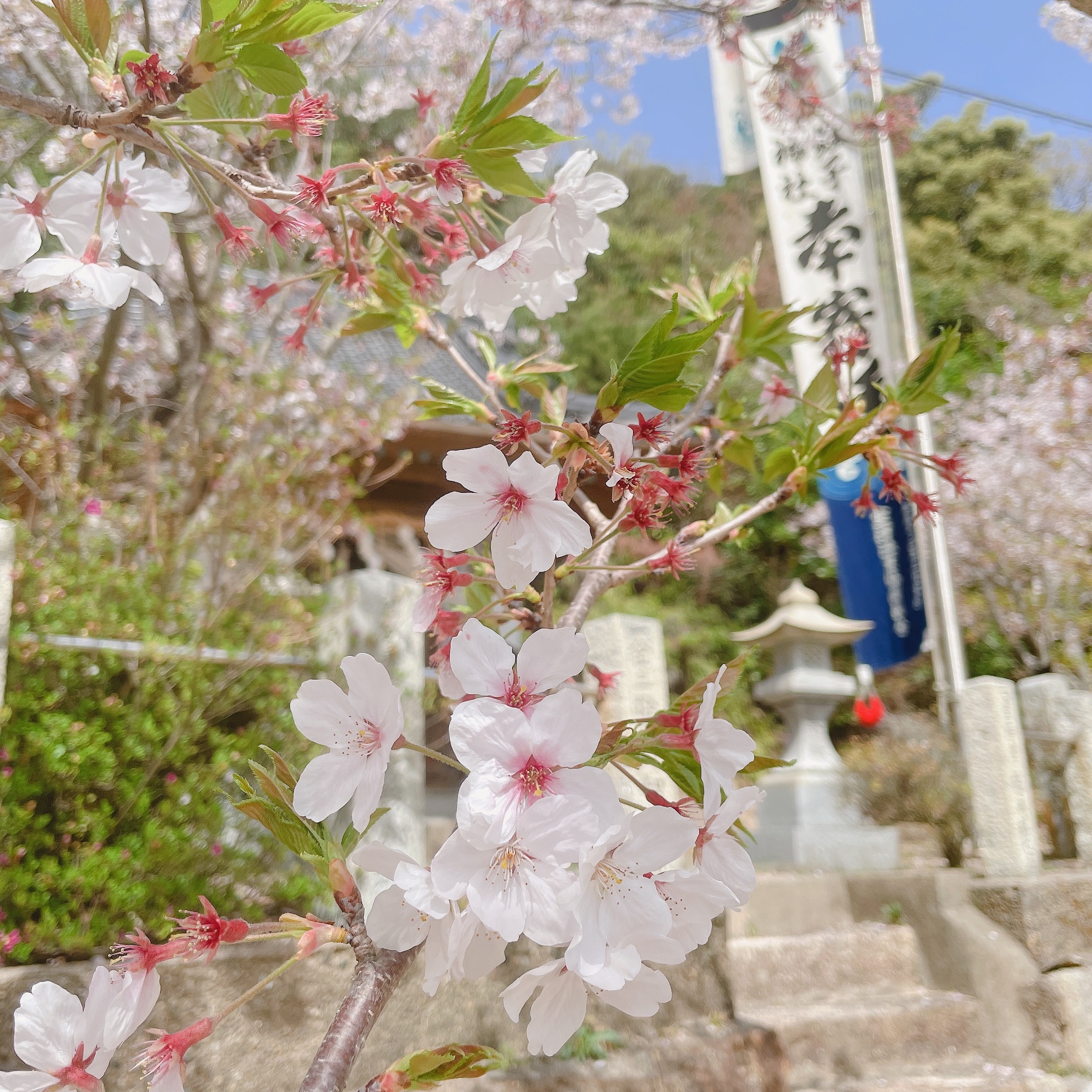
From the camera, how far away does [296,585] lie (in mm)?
3844

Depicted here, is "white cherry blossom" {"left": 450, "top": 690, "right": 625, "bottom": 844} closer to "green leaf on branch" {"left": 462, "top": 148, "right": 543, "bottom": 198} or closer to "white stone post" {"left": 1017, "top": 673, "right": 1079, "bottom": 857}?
"green leaf on branch" {"left": 462, "top": 148, "right": 543, "bottom": 198}

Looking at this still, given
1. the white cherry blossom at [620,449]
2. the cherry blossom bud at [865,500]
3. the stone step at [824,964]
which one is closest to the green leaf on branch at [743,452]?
the cherry blossom bud at [865,500]

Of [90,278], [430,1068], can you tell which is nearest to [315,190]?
[90,278]

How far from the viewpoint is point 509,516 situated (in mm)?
895

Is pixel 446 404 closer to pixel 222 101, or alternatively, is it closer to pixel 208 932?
pixel 222 101

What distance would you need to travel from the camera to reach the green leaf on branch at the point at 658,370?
86 centimetres

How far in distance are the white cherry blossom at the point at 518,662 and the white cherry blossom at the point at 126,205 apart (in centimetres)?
73

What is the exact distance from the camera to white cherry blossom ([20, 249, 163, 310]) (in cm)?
102

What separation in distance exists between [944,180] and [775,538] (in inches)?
387

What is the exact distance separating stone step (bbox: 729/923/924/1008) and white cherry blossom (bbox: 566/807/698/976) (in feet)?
10.5

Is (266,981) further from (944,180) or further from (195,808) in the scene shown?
(944,180)

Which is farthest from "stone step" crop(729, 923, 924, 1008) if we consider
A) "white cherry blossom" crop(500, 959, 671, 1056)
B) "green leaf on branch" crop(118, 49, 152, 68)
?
"green leaf on branch" crop(118, 49, 152, 68)

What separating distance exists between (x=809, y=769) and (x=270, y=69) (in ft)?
20.7

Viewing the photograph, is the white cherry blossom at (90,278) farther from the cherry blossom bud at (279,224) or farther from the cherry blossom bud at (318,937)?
the cherry blossom bud at (318,937)
